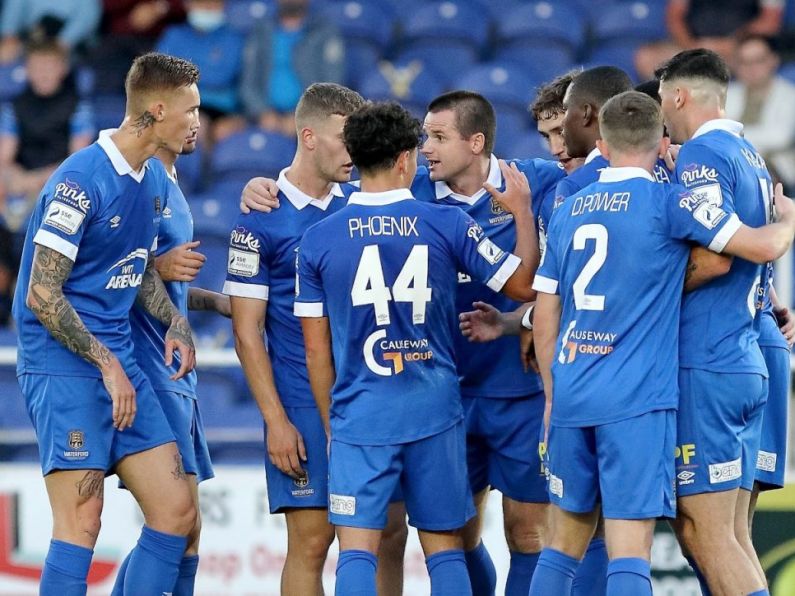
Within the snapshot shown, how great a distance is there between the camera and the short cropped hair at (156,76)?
5.47 metres

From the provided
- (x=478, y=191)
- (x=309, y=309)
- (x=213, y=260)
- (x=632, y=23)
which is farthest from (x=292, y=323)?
(x=632, y=23)

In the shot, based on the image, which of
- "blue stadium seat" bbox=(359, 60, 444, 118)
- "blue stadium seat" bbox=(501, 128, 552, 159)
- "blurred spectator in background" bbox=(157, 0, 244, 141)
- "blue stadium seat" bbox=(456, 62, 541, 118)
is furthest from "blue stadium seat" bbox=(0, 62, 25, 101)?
"blue stadium seat" bbox=(501, 128, 552, 159)

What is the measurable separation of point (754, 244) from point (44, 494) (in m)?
4.42

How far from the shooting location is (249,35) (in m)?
11.0

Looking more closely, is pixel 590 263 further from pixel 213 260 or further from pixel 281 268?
pixel 213 260

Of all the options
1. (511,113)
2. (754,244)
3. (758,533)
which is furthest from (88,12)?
(754,244)

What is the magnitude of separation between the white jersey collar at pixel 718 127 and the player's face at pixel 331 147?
1472 mm

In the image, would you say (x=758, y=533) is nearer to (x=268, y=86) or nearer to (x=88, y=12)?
(x=268, y=86)

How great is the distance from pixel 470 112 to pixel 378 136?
2.66 feet

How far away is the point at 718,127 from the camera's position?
5.26m

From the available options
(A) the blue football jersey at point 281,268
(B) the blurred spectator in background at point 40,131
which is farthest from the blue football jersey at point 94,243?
(B) the blurred spectator in background at point 40,131

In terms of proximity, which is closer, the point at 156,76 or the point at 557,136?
the point at 156,76

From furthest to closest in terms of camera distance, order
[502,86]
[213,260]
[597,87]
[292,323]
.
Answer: [502,86] → [213,260] → [292,323] → [597,87]

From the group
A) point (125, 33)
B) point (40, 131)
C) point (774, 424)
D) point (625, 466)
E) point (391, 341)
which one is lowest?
point (625, 466)
